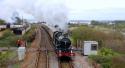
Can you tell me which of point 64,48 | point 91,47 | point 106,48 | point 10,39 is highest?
point 64,48

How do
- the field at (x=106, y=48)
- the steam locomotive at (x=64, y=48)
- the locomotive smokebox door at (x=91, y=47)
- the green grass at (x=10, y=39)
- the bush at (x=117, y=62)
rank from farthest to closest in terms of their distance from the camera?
the green grass at (x=10, y=39), the locomotive smokebox door at (x=91, y=47), the steam locomotive at (x=64, y=48), the field at (x=106, y=48), the bush at (x=117, y=62)

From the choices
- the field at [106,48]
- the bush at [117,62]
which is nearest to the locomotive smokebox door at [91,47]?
the field at [106,48]

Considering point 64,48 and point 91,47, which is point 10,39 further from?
point 64,48

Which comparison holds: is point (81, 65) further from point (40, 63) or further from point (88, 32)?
point (88, 32)

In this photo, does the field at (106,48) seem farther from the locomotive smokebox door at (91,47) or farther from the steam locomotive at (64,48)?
the steam locomotive at (64,48)

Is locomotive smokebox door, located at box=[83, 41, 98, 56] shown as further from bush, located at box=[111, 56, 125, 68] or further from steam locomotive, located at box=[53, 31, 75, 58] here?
bush, located at box=[111, 56, 125, 68]

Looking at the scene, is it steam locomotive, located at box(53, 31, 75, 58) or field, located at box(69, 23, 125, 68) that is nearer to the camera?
field, located at box(69, 23, 125, 68)

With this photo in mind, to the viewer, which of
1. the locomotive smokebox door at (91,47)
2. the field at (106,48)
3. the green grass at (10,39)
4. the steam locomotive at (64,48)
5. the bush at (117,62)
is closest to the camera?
the bush at (117,62)

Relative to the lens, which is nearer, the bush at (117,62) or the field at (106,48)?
the bush at (117,62)

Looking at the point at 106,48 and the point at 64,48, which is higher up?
the point at 64,48

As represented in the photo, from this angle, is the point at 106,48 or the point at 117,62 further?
the point at 106,48

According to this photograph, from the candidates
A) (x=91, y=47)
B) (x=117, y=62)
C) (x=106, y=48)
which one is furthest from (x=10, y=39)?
(x=117, y=62)

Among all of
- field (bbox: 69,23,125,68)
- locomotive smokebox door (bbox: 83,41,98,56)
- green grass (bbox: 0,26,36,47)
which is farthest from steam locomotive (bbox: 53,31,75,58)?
green grass (bbox: 0,26,36,47)

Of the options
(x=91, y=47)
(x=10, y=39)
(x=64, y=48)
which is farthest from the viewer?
(x=10, y=39)
